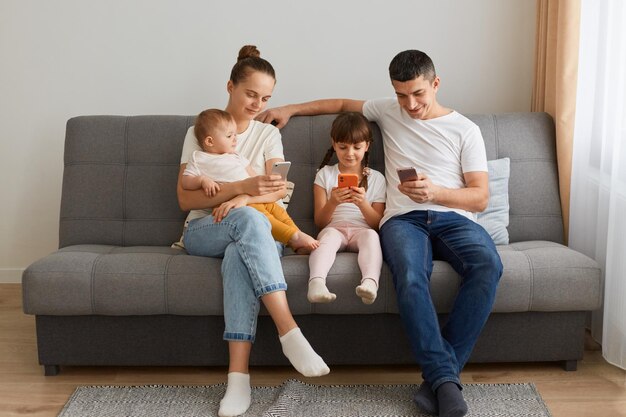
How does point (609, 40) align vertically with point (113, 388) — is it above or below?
above

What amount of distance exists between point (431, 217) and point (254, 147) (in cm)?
72

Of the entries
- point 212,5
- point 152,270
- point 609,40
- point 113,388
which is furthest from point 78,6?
point 609,40

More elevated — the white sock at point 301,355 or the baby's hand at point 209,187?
the baby's hand at point 209,187

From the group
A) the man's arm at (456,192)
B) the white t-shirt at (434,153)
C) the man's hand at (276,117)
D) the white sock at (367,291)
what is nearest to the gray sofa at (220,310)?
the white sock at (367,291)

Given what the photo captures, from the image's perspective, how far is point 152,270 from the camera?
2.60 metres

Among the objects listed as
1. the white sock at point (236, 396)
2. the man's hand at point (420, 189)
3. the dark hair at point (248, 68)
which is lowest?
the white sock at point (236, 396)

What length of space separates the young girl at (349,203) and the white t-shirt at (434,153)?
7 centimetres

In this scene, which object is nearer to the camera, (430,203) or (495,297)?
(495,297)

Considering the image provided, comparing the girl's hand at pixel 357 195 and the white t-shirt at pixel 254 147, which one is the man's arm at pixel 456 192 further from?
the white t-shirt at pixel 254 147

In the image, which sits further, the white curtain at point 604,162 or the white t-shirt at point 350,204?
the white t-shirt at point 350,204

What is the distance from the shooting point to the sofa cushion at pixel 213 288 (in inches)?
101

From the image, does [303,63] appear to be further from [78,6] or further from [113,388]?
[113,388]

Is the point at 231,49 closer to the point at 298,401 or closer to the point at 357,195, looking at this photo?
the point at 357,195

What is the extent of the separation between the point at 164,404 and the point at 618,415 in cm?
142
